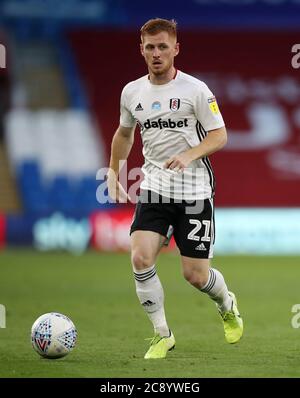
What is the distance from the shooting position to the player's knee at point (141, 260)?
784 centimetres

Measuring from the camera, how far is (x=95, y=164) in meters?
24.9

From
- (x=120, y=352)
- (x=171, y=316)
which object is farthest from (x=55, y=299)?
(x=120, y=352)

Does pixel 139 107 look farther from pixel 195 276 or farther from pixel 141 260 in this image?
pixel 195 276

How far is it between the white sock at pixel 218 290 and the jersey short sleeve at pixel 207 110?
1148 mm

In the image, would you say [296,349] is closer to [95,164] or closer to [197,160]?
[197,160]

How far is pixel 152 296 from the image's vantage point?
26.2 ft

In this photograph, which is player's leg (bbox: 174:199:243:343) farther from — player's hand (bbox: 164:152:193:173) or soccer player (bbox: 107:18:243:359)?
player's hand (bbox: 164:152:193:173)

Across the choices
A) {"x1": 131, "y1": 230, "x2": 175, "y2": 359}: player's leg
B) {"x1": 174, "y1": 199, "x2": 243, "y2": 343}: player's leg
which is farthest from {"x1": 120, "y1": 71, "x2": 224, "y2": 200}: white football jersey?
{"x1": 131, "y1": 230, "x2": 175, "y2": 359}: player's leg

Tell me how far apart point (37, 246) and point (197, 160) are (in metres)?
13.8

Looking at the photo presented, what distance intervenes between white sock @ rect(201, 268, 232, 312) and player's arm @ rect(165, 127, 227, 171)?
40.0 inches

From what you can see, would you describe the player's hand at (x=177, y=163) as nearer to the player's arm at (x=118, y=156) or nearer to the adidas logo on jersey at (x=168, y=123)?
the adidas logo on jersey at (x=168, y=123)

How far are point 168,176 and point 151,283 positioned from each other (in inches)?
32.5

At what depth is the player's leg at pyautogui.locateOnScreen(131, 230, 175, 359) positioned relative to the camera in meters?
7.84
